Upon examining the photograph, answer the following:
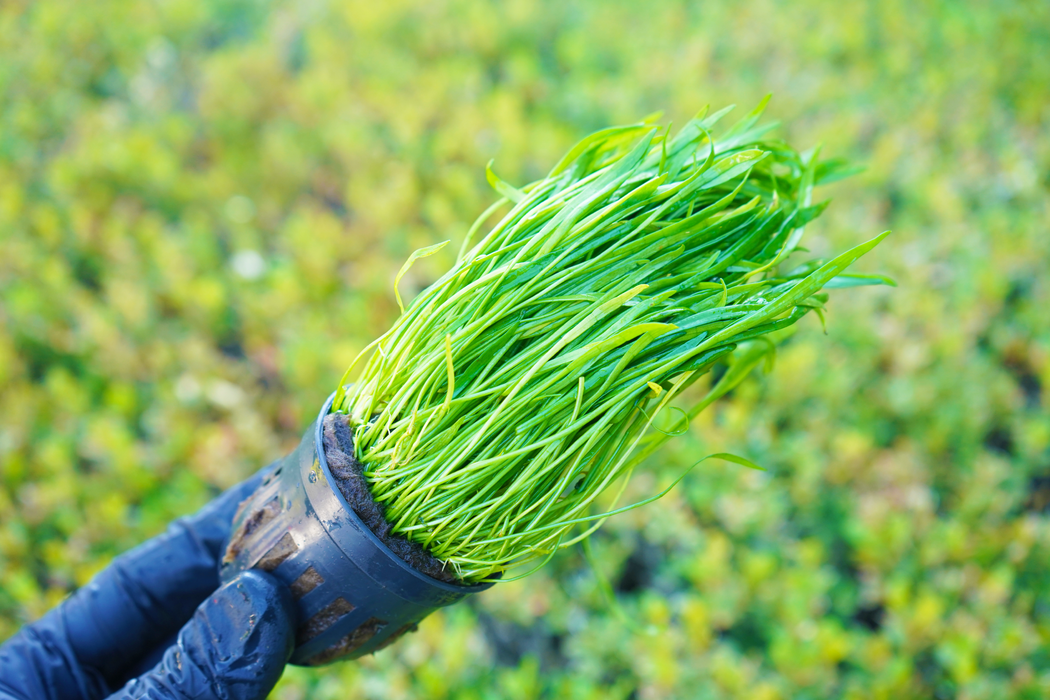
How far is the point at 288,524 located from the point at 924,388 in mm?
1755

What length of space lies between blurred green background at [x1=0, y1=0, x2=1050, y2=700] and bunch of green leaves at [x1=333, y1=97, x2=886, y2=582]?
2.44 ft

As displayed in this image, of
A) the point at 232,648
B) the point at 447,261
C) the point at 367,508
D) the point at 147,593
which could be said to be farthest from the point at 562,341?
the point at 447,261

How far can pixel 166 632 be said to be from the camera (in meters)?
1.25

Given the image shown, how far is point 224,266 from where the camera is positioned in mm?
2307

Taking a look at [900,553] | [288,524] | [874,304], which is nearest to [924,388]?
[874,304]

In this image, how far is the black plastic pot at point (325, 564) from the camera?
826 millimetres

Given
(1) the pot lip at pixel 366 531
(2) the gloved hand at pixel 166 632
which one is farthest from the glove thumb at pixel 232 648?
(1) the pot lip at pixel 366 531

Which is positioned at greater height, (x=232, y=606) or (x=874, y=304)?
(x=232, y=606)

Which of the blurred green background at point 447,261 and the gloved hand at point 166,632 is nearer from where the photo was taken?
the gloved hand at point 166,632

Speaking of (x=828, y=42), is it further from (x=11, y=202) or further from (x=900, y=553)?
(x=11, y=202)

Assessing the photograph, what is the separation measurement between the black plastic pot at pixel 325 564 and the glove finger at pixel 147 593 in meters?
0.32

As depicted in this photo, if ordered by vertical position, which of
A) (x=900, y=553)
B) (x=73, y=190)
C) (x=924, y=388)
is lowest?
(x=900, y=553)

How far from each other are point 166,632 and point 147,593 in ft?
0.38

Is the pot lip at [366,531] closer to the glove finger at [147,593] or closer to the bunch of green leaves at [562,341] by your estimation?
the bunch of green leaves at [562,341]
